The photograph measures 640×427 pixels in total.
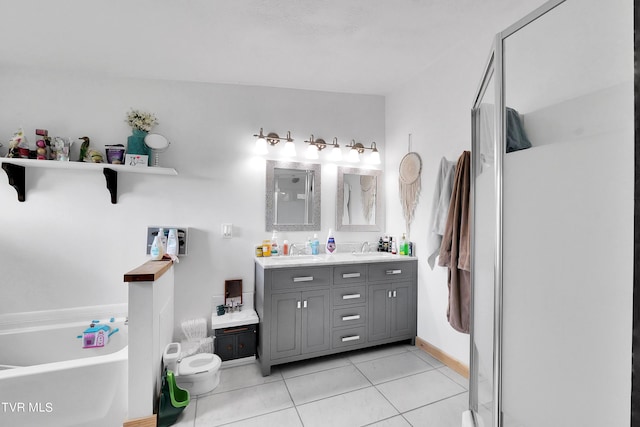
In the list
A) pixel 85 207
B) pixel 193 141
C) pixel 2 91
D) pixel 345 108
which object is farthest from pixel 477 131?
pixel 2 91

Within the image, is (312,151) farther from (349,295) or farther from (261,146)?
(349,295)

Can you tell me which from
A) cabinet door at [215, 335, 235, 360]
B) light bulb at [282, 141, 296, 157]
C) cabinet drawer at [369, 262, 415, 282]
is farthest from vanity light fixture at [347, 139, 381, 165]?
cabinet door at [215, 335, 235, 360]

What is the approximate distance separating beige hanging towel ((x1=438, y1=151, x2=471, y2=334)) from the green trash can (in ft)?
6.02

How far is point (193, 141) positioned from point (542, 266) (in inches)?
99.1

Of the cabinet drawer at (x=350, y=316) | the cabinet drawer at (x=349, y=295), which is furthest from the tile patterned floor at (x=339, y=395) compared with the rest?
the cabinet drawer at (x=349, y=295)

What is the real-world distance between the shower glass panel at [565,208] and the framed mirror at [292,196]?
1899 mm

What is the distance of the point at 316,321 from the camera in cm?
212

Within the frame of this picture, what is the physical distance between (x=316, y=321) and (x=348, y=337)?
1.13ft

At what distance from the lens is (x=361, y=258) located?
233cm

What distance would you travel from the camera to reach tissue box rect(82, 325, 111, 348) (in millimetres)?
1883

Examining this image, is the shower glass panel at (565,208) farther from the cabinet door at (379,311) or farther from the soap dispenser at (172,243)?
the soap dispenser at (172,243)

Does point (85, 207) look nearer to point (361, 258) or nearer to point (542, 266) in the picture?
point (361, 258)

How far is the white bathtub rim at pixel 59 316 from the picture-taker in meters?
1.92

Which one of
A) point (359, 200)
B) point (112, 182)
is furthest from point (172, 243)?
point (359, 200)
